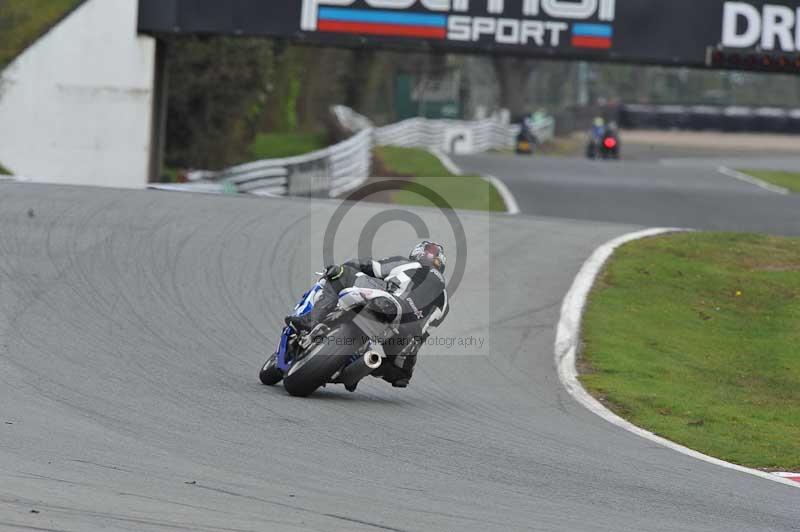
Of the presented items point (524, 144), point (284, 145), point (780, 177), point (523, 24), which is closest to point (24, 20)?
point (523, 24)

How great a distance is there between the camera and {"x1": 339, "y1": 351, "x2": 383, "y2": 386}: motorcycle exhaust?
29.9 feet

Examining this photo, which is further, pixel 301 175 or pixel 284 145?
pixel 284 145

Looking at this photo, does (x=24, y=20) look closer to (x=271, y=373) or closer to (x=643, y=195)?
(x=643, y=195)

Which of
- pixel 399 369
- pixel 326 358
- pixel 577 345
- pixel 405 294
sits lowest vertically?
pixel 577 345

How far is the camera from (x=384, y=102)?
8794 cm

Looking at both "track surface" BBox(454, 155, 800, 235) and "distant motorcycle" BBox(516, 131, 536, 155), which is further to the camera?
"distant motorcycle" BBox(516, 131, 536, 155)

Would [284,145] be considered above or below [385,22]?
below

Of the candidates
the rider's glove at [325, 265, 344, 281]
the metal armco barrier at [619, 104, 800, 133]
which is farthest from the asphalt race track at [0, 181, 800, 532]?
the metal armco barrier at [619, 104, 800, 133]

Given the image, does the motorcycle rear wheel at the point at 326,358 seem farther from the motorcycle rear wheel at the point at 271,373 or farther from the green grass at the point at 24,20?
the green grass at the point at 24,20

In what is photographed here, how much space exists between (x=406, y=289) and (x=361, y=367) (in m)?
0.65

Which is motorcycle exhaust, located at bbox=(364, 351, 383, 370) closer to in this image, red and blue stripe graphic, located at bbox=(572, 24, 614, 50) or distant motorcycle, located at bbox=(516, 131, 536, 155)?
red and blue stripe graphic, located at bbox=(572, 24, 614, 50)

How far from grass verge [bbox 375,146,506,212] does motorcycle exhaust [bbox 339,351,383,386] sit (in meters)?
15.8

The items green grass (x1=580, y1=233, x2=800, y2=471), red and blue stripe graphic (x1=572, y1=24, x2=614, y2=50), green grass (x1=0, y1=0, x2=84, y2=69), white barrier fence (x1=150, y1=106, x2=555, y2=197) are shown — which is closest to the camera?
green grass (x1=580, y1=233, x2=800, y2=471)

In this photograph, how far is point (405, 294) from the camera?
30.4 ft
